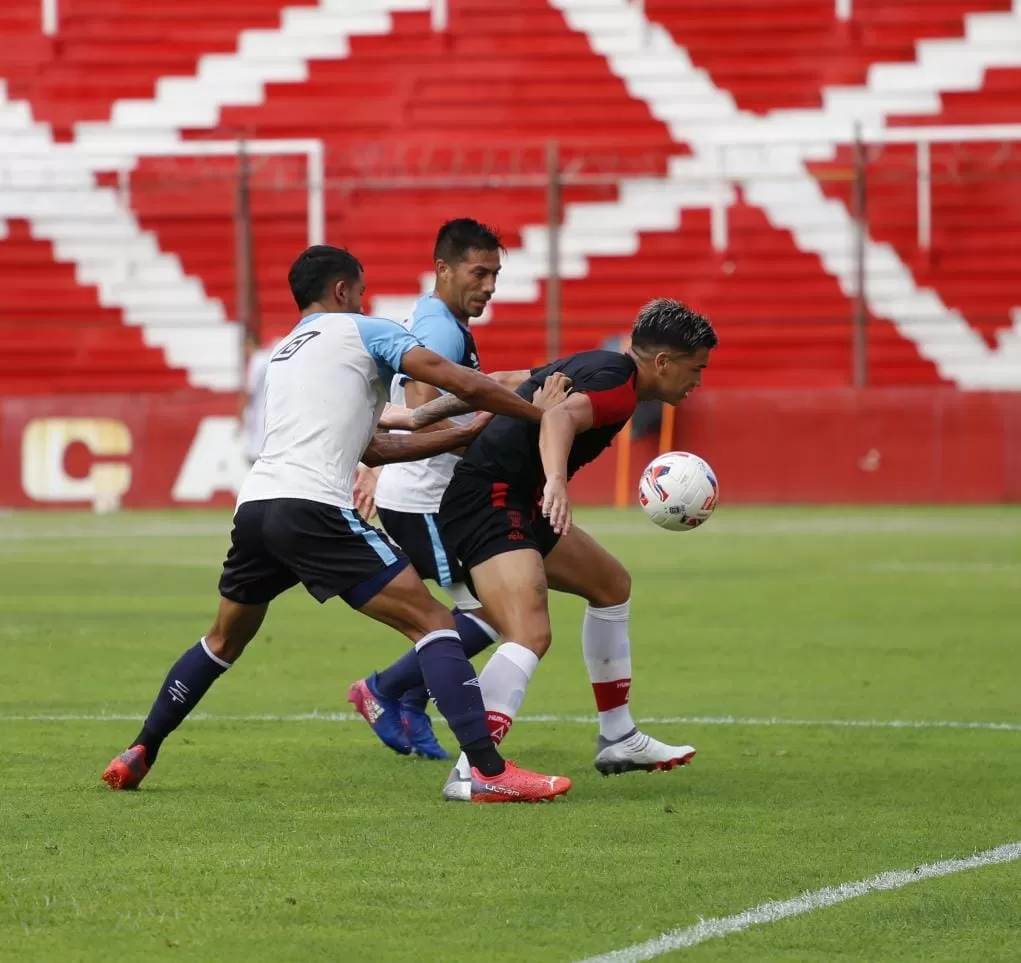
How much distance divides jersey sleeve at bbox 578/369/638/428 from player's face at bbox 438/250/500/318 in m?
0.95

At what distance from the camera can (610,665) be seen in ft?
24.2

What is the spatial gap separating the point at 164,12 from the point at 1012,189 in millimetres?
11803

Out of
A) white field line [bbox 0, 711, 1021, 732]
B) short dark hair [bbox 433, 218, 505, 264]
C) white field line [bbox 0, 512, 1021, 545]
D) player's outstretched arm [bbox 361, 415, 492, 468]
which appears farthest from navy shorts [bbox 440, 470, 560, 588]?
white field line [bbox 0, 512, 1021, 545]

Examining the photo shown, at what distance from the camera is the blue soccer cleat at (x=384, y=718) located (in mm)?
7754

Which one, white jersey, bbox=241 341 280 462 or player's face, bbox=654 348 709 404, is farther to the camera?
white jersey, bbox=241 341 280 462

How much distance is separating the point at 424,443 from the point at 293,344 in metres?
0.65

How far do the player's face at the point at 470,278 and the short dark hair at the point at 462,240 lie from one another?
0.02 metres

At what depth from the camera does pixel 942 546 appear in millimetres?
18391

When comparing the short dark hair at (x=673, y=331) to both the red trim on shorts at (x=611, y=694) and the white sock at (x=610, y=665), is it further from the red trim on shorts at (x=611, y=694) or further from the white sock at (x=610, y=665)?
the red trim on shorts at (x=611, y=694)

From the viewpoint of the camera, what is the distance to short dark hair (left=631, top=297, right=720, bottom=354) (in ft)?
22.9

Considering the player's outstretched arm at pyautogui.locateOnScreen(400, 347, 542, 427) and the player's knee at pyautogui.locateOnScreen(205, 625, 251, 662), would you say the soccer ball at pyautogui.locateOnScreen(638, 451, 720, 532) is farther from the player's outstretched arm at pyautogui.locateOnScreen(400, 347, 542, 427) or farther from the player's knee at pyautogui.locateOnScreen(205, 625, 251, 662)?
the player's knee at pyautogui.locateOnScreen(205, 625, 251, 662)

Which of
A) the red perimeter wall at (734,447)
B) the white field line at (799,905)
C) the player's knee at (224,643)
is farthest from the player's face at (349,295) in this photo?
the red perimeter wall at (734,447)

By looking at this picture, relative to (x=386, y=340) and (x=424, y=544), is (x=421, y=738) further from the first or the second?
(x=386, y=340)

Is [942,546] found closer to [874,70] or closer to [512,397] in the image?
[874,70]
